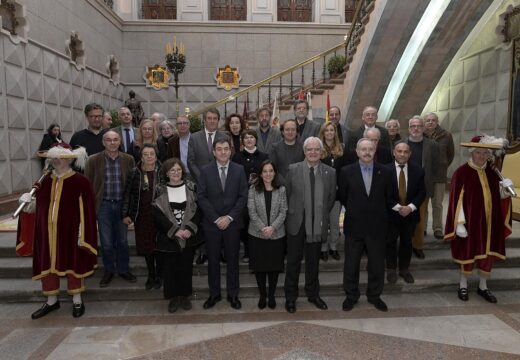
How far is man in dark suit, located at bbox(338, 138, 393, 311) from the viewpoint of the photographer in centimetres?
375

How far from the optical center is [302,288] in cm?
432

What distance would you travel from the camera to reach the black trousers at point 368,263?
3811 millimetres

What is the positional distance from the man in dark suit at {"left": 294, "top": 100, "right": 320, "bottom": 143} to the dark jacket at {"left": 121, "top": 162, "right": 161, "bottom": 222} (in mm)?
1808

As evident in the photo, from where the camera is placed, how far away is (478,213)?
13.3 ft

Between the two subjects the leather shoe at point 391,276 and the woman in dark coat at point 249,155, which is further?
the leather shoe at point 391,276

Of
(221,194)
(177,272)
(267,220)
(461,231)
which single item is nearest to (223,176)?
(221,194)

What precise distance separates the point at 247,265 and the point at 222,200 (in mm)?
1183

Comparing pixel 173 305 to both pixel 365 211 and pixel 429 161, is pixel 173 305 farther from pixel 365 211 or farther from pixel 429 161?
pixel 429 161

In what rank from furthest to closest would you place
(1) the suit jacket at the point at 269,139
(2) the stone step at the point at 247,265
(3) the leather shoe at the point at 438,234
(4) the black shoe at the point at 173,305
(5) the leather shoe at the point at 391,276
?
1. (3) the leather shoe at the point at 438,234
2. (1) the suit jacket at the point at 269,139
3. (2) the stone step at the point at 247,265
4. (5) the leather shoe at the point at 391,276
5. (4) the black shoe at the point at 173,305

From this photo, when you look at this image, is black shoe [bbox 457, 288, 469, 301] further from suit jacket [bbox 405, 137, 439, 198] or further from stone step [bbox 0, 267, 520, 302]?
suit jacket [bbox 405, 137, 439, 198]

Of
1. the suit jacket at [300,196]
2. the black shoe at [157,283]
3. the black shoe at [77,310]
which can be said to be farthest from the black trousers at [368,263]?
the black shoe at [77,310]

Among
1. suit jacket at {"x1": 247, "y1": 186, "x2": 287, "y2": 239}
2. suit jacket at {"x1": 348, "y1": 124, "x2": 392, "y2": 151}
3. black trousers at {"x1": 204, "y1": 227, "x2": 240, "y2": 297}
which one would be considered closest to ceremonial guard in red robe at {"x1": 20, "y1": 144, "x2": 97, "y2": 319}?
black trousers at {"x1": 204, "y1": 227, "x2": 240, "y2": 297}

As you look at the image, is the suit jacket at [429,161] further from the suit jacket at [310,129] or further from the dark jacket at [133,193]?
the dark jacket at [133,193]

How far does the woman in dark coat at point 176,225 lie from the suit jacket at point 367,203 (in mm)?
1465
